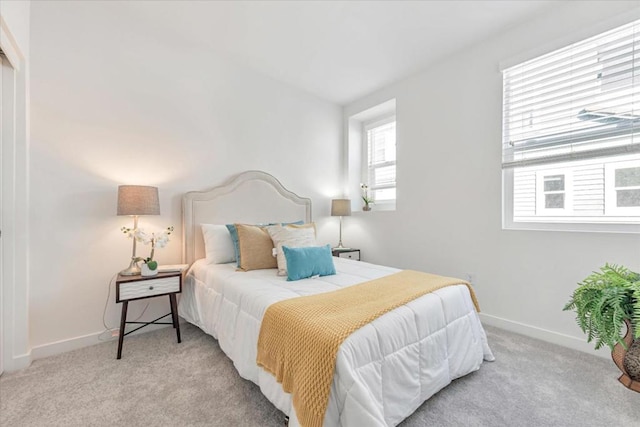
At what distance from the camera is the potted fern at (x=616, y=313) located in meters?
1.49

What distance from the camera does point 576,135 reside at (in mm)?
2182

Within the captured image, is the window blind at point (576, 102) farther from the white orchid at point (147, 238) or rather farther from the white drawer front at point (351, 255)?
the white orchid at point (147, 238)

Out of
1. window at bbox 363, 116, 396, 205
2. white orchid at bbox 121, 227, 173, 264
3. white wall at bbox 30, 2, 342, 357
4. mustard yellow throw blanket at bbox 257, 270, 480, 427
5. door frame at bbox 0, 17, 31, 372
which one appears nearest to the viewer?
mustard yellow throw blanket at bbox 257, 270, 480, 427

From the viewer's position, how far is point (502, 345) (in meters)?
2.21

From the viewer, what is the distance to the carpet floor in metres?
1.43

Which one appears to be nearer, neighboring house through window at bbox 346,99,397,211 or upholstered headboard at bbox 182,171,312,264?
upholstered headboard at bbox 182,171,312,264

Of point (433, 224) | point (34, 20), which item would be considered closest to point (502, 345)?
point (433, 224)

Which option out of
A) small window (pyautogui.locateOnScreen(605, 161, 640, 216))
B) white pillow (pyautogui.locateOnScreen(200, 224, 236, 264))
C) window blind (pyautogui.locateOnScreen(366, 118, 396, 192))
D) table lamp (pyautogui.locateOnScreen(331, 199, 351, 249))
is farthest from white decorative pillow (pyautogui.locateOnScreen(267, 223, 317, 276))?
small window (pyautogui.locateOnScreen(605, 161, 640, 216))

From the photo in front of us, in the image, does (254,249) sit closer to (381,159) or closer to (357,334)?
(357,334)

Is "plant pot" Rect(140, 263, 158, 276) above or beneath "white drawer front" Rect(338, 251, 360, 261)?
above

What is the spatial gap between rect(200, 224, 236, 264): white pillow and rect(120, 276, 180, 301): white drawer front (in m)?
0.37

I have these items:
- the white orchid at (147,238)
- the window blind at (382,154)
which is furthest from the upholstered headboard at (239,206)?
the window blind at (382,154)

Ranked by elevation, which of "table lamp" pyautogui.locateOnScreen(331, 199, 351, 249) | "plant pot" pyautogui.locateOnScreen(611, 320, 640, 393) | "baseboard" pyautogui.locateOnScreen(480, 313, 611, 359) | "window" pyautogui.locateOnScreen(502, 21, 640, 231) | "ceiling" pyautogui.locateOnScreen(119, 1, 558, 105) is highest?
"ceiling" pyautogui.locateOnScreen(119, 1, 558, 105)

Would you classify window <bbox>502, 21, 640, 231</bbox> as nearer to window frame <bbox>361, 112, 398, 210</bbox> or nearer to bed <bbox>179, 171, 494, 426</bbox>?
bed <bbox>179, 171, 494, 426</bbox>
